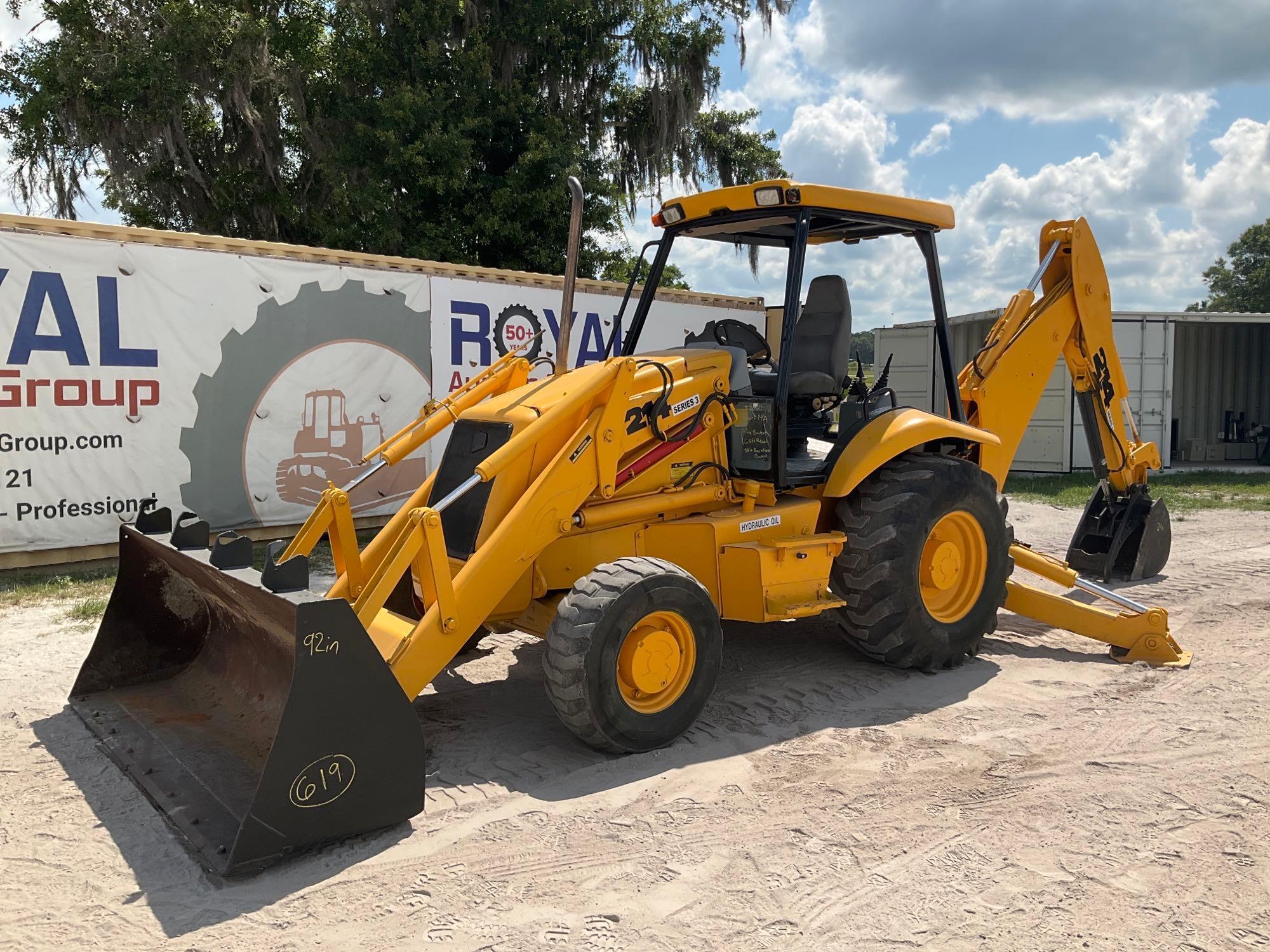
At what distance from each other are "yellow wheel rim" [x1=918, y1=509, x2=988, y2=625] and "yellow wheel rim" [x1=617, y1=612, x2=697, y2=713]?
178 centimetres

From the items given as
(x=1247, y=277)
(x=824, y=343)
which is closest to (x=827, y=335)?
(x=824, y=343)

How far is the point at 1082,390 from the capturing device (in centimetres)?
752

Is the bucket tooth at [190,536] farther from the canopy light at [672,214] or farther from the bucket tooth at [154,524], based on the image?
the canopy light at [672,214]

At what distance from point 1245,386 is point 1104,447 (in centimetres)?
1752

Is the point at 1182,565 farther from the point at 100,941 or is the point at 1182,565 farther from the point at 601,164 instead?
the point at 601,164

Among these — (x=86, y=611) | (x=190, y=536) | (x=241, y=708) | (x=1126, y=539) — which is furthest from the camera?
(x=1126, y=539)

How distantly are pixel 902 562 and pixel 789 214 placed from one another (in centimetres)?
191

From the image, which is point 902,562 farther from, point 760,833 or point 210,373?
point 210,373

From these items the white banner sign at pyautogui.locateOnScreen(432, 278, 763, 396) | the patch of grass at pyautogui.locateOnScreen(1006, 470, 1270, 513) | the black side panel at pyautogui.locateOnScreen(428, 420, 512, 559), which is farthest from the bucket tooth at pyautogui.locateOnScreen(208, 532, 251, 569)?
the patch of grass at pyautogui.locateOnScreen(1006, 470, 1270, 513)

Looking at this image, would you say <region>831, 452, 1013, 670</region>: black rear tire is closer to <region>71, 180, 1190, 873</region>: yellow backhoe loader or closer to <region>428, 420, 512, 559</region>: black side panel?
<region>71, 180, 1190, 873</region>: yellow backhoe loader

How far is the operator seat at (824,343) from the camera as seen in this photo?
5598 mm

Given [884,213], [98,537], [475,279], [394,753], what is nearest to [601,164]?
[475,279]

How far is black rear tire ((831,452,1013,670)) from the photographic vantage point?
527 cm

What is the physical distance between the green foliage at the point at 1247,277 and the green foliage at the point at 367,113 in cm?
4098
